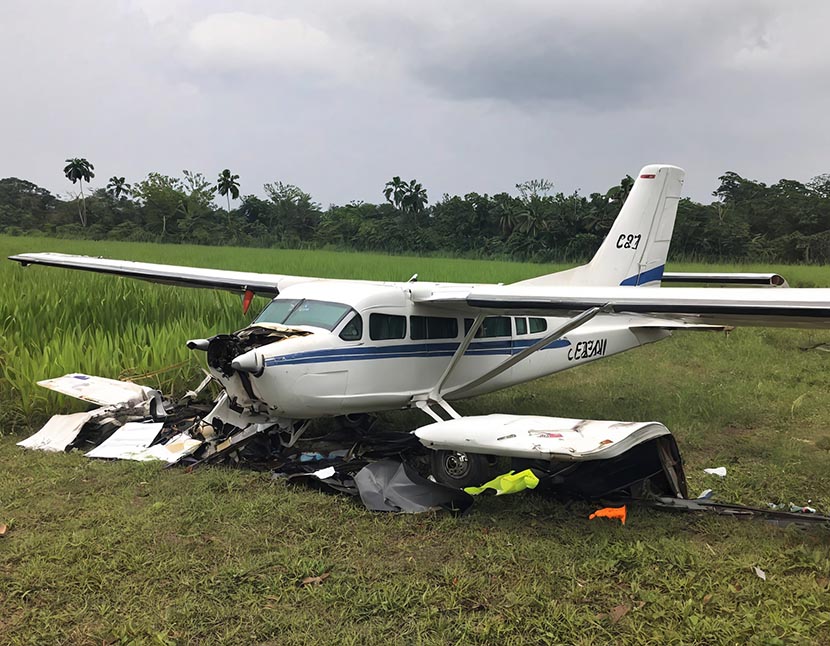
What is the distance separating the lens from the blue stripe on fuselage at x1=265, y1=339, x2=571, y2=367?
18.6 feet

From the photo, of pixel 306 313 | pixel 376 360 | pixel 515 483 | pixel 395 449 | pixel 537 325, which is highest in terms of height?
pixel 306 313

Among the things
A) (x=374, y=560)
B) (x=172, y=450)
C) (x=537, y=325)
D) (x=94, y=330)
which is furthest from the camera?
(x=94, y=330)

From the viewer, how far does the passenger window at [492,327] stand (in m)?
7.55

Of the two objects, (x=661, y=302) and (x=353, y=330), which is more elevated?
(x=661, y=302)

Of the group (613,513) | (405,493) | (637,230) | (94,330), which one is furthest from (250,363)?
(637,230)

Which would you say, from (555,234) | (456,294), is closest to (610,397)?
(456,294)

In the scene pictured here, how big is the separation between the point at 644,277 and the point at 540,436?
598 centimetres

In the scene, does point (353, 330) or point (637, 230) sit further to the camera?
point (637, 230)

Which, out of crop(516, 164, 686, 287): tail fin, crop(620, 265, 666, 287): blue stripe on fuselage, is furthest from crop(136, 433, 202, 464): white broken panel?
crop(620, 265, 666, 287): blue stripe on fuselage

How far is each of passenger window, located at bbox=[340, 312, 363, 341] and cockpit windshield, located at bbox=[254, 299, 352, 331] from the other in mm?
103

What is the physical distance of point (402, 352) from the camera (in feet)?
21.8

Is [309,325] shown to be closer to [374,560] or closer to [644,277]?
[374,560]

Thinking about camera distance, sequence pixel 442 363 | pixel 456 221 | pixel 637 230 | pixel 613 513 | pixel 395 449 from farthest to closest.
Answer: pixel 456 221 < pixel 637 230 < pixel 442 363 < pixel 395 449 < pixel 613 513

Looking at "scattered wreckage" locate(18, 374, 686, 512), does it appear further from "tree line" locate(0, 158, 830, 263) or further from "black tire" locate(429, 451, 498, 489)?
"tree line" locate(0, 158, 830, 263)
